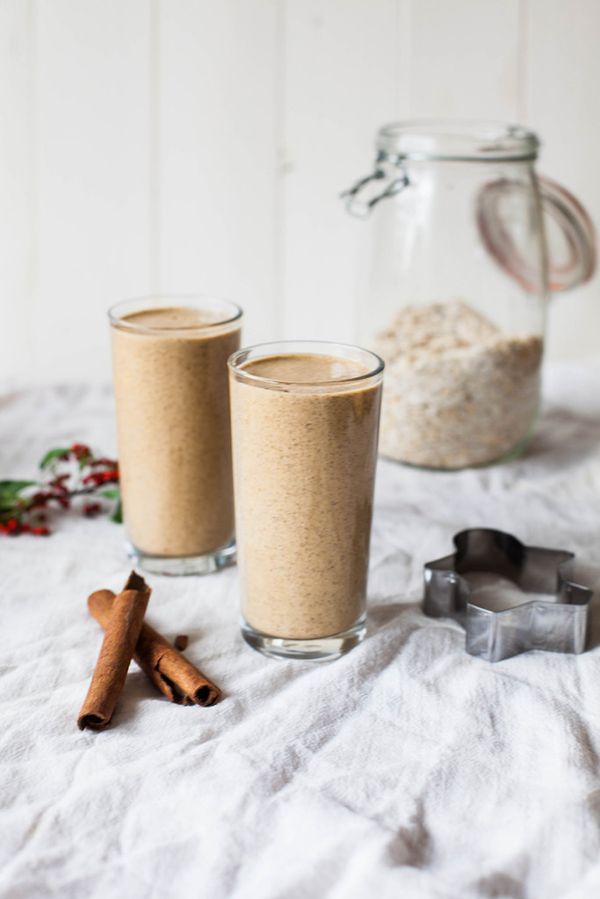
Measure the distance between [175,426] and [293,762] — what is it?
1.36 ft

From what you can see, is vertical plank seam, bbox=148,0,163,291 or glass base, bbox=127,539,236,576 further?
vertical plank seam, bbox=148,0,163,291

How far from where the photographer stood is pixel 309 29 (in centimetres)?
195

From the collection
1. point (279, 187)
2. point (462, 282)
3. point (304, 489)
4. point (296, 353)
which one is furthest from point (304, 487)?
point (279, 187)

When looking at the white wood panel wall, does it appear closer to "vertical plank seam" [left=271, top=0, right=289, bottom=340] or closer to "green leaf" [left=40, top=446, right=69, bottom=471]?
"vertical plank seam" [left=271, top=0, right=289, bottom=340]

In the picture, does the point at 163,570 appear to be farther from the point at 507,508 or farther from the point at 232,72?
the point at 232,72

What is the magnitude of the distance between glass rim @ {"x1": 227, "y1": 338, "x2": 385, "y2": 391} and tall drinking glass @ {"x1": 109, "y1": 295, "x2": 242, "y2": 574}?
0.11 meters

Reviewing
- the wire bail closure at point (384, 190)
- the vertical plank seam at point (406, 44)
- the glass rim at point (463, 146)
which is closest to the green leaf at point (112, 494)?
the wire bail closure at point (384, 190)

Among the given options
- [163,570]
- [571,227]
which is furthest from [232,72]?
[163,570]

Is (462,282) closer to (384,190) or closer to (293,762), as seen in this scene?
(384,190)

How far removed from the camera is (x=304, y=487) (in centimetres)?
101

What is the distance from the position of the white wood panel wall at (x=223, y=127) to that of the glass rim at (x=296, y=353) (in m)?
0.85

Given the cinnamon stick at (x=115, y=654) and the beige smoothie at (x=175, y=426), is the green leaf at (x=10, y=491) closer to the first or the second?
the beige smoothie at (x=175, y=426)

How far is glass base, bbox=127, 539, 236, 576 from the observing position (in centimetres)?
125

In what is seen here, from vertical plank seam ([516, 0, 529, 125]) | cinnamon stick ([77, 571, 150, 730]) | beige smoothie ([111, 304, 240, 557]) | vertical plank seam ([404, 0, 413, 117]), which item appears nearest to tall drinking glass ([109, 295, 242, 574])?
beige smoothie ([111, 304, 240, 557])
